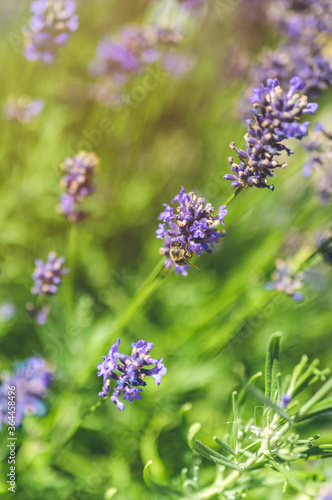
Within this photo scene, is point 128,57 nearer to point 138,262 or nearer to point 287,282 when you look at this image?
point 138,262

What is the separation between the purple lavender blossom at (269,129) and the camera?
4.54 ft

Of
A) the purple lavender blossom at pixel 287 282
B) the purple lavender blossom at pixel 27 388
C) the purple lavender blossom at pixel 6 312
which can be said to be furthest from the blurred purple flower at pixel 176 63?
the purple lavender blossom at pixel 27 388

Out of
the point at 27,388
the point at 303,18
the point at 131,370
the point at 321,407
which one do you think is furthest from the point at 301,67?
the point at 27,388

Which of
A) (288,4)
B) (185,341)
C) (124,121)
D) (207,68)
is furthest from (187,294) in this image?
(207,68)

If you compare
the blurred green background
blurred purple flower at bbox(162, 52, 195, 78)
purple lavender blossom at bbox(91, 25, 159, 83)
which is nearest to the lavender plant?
the blurred green background

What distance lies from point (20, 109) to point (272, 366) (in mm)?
2416

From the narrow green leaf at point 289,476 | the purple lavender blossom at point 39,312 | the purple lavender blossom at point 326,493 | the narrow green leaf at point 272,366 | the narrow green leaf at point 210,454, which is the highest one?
the purple lavender blossom at point 39,312

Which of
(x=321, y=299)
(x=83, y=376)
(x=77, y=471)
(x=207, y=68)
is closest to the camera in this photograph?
(x=83, y=376)

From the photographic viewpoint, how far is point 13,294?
3369 millimetres

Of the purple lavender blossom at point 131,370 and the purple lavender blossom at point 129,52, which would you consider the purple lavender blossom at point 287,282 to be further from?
the purple lavender blossom at point 129,52

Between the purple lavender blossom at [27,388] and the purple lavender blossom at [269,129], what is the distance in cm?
158

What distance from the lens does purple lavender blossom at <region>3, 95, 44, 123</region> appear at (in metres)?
2.89

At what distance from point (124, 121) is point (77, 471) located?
9.54 feet

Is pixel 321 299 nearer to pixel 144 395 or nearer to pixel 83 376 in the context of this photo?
pixel 144 395
